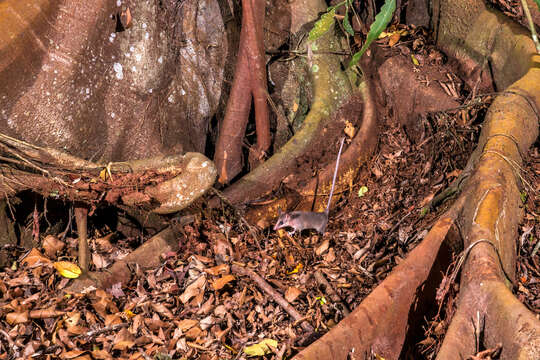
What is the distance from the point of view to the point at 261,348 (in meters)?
3.39

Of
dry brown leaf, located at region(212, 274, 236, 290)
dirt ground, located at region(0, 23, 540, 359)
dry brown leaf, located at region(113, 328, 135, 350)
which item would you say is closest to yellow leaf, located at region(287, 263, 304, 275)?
dirt ground, located at region(0, 23, 540, 359)

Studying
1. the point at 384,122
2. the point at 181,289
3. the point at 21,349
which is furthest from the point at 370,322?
the point at 384,122

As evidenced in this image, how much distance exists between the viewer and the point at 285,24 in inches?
206

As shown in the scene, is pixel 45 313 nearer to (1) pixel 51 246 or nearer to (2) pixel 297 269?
(1) pixel 51 246

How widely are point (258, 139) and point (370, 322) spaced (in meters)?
2.32

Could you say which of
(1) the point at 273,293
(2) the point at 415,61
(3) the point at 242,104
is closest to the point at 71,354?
(1) the point at 273,293

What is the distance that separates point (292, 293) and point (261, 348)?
0.52m

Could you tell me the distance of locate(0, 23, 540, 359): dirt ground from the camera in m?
3.48

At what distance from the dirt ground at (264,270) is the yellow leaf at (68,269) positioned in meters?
0.07

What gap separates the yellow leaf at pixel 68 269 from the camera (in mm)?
3879

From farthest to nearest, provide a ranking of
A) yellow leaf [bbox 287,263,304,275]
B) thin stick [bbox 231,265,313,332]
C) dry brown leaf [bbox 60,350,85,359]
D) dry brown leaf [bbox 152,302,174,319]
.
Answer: yellow leaf [bbox 287,263,304,275]
dry brown leaf [bbox 152,302,174,319]
thin stick [bbox 231,265,313,332]
dry brown leaf [bbox 60,350,85,359]

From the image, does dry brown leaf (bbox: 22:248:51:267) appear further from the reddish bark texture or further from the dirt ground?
the reddish bark texture

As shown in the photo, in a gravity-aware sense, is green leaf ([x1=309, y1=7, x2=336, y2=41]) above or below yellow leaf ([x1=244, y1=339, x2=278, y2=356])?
above

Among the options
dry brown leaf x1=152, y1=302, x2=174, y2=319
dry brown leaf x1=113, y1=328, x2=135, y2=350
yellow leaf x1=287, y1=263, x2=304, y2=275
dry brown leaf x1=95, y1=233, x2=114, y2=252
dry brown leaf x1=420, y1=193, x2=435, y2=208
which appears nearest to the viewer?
dry brown leaf x1=113, y1=328, x2=135, y2=350
